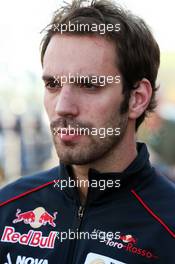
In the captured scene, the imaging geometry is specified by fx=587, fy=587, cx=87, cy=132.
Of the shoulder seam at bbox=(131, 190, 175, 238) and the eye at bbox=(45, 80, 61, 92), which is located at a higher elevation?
the eye at bbox=(45, 80, 61, 92)

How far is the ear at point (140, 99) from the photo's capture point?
246cm

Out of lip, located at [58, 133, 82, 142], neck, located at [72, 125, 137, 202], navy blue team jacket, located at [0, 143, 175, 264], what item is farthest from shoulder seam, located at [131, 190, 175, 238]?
lip, located at [58, 133, 82, 142]

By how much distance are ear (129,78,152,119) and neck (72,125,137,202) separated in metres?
0.10

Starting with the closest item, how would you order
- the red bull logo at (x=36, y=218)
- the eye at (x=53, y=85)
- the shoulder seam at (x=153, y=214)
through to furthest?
the shoulder seam at (x=153, y=214) → the eye at (x=53, y=85) → the red bull logo at (x=36, y=218)

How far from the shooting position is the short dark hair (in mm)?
2408

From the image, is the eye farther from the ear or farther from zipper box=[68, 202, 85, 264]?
zipper box=[68, 202, 85, 264]

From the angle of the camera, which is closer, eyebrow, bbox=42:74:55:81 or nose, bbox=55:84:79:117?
nose, bbox=55:84:79:117

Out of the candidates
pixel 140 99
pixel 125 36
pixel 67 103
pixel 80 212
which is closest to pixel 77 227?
pixel 80 212

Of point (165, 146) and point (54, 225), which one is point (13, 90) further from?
point (54, 225)

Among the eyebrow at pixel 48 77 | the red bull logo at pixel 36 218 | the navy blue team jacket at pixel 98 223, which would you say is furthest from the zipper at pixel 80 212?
the eyebrow at pixel 48 77

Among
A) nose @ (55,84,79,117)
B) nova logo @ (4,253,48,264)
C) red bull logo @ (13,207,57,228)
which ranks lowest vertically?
nova logo @ (4,253,48,264)

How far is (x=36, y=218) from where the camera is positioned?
2.45m

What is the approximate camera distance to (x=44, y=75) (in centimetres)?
236

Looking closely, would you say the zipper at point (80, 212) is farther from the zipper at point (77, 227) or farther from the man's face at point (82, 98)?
the man's face at point (82, 98)
